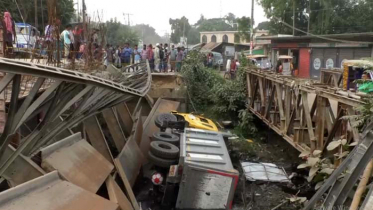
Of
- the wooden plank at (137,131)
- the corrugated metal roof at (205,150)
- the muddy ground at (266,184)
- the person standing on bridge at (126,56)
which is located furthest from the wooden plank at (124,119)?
the person standing on bridge at (126,56)

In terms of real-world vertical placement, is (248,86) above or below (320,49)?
below

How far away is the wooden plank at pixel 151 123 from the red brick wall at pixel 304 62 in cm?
2140

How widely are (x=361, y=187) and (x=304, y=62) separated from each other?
2918 centimetres

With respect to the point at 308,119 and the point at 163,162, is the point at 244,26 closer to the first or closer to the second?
the point at 308,119

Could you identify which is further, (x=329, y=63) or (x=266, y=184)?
(x=329, y=63)

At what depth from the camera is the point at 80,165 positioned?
18.2 feet

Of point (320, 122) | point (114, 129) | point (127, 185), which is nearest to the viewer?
point (127, 185)

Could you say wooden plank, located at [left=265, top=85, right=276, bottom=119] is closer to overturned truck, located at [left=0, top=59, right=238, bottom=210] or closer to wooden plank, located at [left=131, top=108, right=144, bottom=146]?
overturned truck, located at [left=0, top=59, right=238, bottom=210]

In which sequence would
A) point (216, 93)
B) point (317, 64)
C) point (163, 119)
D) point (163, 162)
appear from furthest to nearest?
1. point (317, 64)
2. point (216, 93)
3. point (163, 119)
4. point (163, 162)

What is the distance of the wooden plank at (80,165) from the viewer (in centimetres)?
505

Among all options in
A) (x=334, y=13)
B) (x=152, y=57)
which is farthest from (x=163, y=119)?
(x=334, y=13)

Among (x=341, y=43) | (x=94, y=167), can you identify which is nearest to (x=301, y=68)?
(x=341, y=43)

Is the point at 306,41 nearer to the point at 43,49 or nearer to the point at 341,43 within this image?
the point at 341,43

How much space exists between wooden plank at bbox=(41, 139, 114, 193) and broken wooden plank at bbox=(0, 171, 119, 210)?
295 mm
